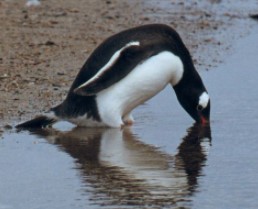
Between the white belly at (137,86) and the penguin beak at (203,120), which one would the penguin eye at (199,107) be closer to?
the penguin beak at (203,120)

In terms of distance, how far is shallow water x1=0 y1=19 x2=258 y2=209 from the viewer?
6.61 meters

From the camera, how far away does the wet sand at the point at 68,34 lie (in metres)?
10.3

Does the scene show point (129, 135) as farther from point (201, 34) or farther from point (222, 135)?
point (201, 34)

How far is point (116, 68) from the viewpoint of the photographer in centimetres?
878

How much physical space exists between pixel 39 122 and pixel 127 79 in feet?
2.37

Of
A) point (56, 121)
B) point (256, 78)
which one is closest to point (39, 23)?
point (256, 78)

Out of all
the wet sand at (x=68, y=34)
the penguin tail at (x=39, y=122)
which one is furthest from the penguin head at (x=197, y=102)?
the wet sand at (x=68, y=34)

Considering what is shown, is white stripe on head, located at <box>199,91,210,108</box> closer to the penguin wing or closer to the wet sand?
the penguin wing

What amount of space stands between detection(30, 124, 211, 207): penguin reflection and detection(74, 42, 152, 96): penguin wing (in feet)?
1.09

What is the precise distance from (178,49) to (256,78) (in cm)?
214

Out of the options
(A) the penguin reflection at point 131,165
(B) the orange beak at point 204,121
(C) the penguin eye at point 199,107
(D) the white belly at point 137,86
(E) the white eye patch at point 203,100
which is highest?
(D) the white belly at point 137,86

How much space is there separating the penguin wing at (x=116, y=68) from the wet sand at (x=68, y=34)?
0.68m

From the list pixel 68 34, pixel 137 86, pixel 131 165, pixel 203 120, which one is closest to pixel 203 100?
pixel 203 120

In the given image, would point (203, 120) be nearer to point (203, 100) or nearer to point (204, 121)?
point (204, 121)
